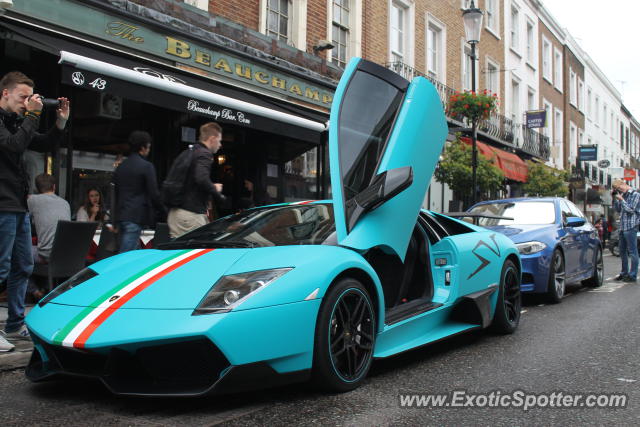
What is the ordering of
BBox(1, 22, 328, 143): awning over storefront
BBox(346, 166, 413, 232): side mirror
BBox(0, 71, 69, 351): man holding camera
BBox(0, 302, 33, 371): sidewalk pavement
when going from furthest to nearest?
BBox(1, 22, 328, 143): awning over storefront → BBox(0, 71, 69, 351): man holding camera → BBox(0, 302, 33, 371): sidewalk pavement → BBox(346, 166, 413, 232): side mirror

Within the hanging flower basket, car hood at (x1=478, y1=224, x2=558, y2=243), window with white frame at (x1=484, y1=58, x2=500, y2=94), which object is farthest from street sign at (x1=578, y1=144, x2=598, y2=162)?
car hood at (x1=478, y1=224, x2=558, y2=243)

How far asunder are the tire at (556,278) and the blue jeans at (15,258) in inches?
217

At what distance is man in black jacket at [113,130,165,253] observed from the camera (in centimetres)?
570

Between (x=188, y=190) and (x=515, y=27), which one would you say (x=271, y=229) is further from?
(x=515, y=27)

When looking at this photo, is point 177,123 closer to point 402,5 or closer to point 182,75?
point 182,75

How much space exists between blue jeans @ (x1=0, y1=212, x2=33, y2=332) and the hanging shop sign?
3539mm

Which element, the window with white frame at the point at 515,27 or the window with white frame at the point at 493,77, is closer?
the window with white frame at the point at 493,77

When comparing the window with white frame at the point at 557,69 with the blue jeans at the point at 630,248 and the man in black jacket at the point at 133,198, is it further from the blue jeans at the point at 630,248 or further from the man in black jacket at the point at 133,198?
the man in black jacket at the point at 133,198

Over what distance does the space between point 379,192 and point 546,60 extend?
92.4 feet

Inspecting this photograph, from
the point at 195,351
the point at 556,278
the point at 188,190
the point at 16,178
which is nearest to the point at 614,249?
the point at 556,278

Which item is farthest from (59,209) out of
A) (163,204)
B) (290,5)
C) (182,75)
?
(290,5)

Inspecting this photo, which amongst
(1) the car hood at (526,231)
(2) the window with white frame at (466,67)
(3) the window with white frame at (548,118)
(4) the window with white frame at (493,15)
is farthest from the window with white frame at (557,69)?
(1) the car hood at (526,231)

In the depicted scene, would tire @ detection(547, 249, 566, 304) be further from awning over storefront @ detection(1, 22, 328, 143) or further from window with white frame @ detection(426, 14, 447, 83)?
window with white frame @ detection(426, 14, 447, 83)

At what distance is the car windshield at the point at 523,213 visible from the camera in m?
8.13
